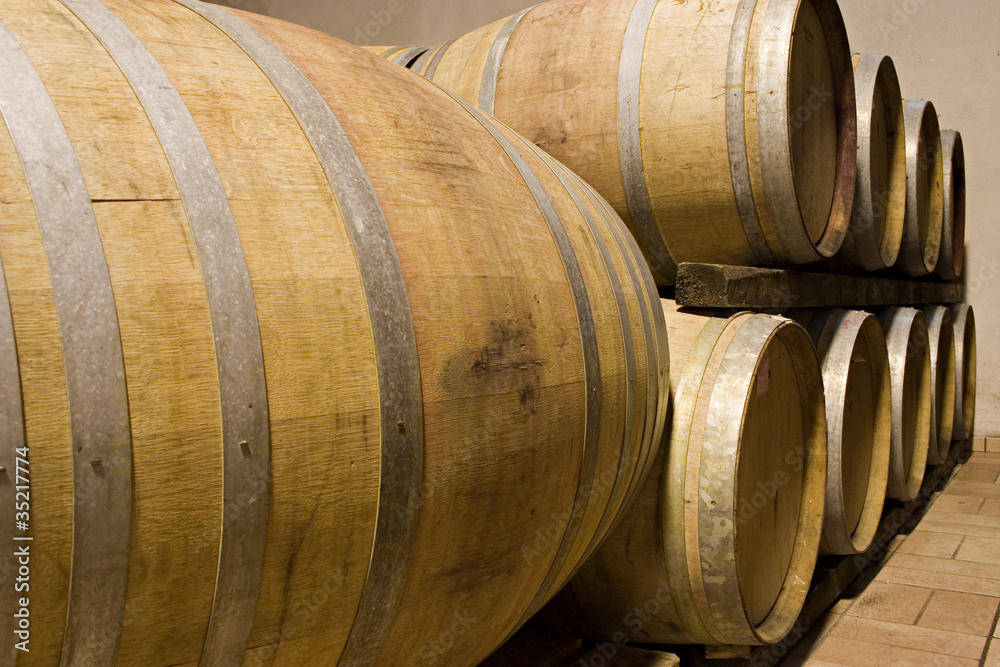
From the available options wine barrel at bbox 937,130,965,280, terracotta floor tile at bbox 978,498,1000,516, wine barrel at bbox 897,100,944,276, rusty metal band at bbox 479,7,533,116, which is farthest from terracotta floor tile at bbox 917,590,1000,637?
wine barrel at bbox 937,130,965,280

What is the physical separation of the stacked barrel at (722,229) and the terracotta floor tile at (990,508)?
1.33 meters

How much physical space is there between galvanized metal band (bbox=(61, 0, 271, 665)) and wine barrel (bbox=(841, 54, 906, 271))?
249 centimetres

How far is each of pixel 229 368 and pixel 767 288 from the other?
1.71m

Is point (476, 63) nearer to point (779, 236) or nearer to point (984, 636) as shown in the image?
point (779, 236)

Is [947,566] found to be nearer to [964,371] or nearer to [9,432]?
[964,371]

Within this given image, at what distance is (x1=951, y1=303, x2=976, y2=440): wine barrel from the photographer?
16.1 ft

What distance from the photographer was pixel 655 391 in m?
1.65

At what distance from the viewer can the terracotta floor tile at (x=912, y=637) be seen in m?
2.52

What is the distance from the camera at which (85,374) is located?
2.94 feet

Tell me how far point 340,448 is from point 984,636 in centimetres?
241

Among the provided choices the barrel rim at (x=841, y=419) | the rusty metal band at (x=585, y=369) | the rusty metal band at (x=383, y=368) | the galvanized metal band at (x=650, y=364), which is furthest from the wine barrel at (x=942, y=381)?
the rusty metal band at (x=383, y=368)

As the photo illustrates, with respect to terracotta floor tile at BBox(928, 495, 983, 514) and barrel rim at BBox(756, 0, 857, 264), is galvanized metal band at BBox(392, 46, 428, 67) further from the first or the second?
terracotta floor tile at BBox(928, 495, 983, 514)

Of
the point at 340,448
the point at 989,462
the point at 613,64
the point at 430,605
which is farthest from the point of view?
the point at 989,462

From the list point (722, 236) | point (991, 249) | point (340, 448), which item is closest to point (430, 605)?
point (340, 448)
